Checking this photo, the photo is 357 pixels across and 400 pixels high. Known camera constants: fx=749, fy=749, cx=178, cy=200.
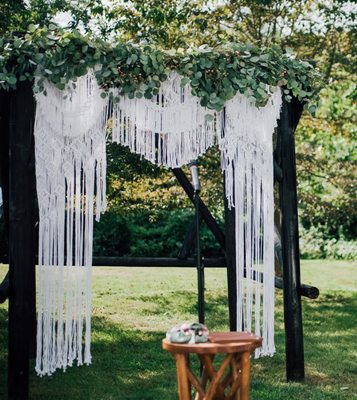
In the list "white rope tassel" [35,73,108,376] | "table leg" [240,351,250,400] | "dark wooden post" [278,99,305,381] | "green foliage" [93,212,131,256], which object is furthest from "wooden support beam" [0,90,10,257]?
"green foliage" [93,212,131,256]

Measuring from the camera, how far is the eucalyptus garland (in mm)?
4582

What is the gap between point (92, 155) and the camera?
487cm

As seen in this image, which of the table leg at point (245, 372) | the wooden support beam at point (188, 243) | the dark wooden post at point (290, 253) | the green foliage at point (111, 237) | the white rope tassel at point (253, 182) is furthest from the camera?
the green foliage at point (111, 237)

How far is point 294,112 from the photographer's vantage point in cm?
556

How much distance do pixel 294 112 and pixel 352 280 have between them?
7319mm

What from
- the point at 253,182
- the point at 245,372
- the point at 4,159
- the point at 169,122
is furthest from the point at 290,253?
the point at 4,159

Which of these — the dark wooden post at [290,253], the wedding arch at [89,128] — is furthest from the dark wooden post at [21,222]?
the dark wooden post at [290,253]

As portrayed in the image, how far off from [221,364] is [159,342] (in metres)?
3.22

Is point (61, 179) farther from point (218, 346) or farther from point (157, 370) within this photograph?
point (157, 370)

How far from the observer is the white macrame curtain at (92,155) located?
477 cm

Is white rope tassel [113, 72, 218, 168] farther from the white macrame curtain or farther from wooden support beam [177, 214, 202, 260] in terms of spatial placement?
wooden support beam [177, 214, 202, 260]

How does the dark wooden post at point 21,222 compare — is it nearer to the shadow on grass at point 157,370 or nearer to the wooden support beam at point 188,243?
the shadow on grass at point 157,370

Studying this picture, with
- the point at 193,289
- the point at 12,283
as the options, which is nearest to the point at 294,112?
the point at 12,283

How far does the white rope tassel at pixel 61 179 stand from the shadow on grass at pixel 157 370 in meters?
0.60
